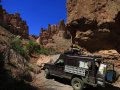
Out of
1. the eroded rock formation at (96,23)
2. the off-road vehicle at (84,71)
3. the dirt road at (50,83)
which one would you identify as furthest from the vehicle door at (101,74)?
the eroded rock formation at (96,23)

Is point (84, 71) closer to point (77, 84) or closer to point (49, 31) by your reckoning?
point (77, 84)

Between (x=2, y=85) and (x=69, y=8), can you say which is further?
(x=69, y=8)

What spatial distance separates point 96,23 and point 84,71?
4.68 metres

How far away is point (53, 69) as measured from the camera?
16156mm

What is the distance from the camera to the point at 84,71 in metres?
13.7

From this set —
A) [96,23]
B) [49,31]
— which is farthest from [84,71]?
[49,31]

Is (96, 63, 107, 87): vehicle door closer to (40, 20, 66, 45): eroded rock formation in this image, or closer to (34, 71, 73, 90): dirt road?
(34, 71, 73, 90): dirt road

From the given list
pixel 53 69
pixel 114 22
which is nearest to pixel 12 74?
pixel 53 69

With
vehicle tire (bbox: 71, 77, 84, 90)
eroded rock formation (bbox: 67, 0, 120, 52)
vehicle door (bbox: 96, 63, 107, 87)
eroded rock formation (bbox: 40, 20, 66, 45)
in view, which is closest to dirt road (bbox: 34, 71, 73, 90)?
vehicle tire (bbox: 71, 77, 84, 90)

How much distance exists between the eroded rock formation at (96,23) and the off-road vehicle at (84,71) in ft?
10.6

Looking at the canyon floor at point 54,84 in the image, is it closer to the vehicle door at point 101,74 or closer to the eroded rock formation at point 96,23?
the vehicle door at point 101,74

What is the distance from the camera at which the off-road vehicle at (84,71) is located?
13.2 metres

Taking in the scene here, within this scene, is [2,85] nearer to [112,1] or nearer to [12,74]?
[12,74]

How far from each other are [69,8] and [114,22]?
451cm
